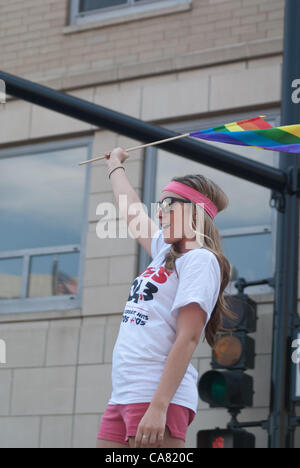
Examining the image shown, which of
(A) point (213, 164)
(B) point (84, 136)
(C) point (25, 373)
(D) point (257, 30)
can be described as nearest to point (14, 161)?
(B) point (84, 136)

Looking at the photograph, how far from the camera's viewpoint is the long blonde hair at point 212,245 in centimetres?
356

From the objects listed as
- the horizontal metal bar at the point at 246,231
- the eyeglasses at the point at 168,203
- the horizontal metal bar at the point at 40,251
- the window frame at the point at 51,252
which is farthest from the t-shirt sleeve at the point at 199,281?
the horizontal metal bar at the point at 40,251

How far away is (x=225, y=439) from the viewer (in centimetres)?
759

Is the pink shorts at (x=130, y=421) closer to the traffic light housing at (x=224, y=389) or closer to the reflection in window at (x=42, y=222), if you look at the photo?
the traffic light housing at (x=224, y=389)

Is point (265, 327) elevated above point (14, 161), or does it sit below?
below

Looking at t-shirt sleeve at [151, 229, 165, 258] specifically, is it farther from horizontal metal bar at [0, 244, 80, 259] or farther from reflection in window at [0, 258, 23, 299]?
reflection in window at [0, 258, 23, 299]

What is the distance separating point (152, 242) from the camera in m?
3.96

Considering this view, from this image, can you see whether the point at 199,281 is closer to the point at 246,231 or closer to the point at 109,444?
the point at 109,444

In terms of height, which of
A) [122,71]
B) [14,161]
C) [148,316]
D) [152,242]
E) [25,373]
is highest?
[122,71]

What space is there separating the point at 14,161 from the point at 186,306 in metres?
7.78

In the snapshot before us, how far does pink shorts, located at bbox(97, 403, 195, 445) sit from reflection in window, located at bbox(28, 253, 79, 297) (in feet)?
21.8

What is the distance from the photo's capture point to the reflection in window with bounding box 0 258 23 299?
10.4 m

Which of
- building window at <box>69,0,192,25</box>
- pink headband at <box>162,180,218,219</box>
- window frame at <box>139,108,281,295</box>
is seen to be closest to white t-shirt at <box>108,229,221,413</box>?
pink headband at <box>162,180,218,219</box>

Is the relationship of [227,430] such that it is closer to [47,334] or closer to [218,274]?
[47,334]
